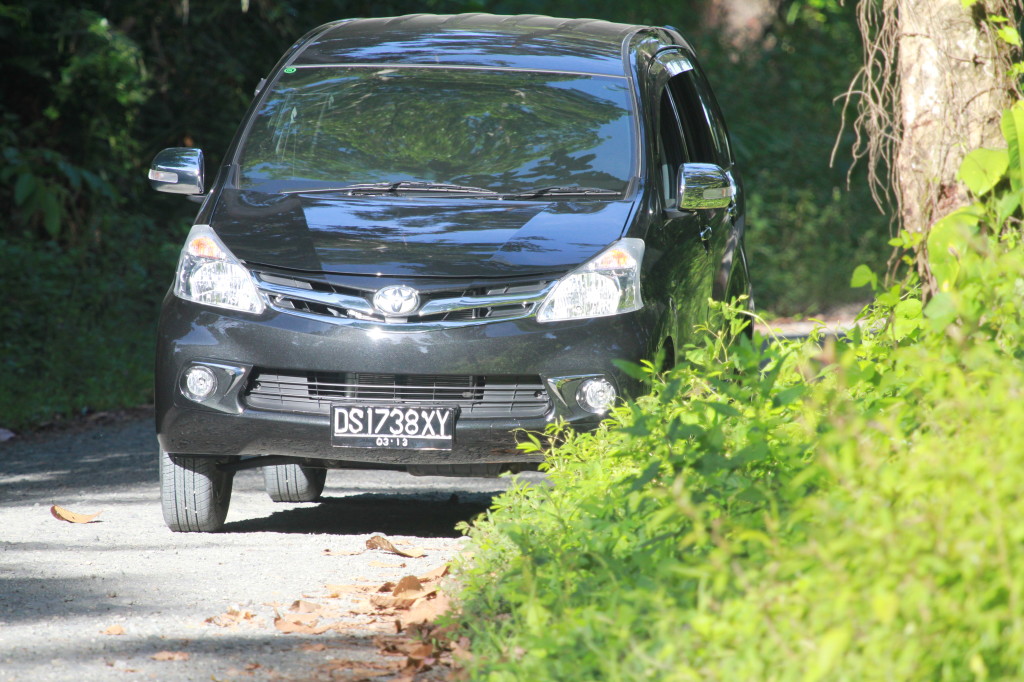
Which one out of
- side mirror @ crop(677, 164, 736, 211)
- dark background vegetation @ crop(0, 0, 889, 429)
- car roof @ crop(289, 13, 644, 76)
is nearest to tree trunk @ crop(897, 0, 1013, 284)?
side mirror @ crop(677, 164, 736, 211)

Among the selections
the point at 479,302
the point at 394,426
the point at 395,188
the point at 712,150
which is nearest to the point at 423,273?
the point at 479,302

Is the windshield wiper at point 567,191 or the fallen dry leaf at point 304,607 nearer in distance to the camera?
the fallen dry leaf at point 304,607

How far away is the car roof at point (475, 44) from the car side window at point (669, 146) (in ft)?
1.07

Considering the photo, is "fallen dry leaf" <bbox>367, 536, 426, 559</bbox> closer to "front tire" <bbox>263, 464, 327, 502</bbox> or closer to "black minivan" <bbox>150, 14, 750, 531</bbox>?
"black minivan" <bbox>150, 14, 750, 531</bbox>

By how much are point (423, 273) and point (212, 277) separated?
84 centimetres

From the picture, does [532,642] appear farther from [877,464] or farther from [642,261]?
[642,261]

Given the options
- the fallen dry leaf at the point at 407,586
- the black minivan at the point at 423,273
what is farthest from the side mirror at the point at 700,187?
the fallen dry leaf at the point at 407,586

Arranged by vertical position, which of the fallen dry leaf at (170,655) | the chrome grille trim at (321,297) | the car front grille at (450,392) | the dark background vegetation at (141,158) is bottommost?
the dark background vegetation at (141,158)

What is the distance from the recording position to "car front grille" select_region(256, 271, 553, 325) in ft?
16.8

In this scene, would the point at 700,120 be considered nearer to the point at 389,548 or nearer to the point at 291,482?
the point at 291,482

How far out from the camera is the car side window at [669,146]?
6074 mm

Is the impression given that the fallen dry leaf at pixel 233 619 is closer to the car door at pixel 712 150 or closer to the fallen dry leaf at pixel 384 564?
the fallen dry leaf at pixel 384 564

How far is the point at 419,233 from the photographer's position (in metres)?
5.33

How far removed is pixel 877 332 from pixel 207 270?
2586 millimetres
